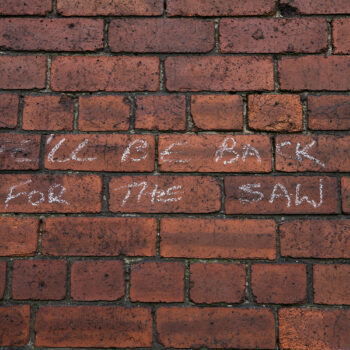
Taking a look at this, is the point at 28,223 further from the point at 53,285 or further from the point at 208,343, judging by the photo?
the point at 208,343

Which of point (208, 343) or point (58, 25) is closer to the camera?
point (208, 343)

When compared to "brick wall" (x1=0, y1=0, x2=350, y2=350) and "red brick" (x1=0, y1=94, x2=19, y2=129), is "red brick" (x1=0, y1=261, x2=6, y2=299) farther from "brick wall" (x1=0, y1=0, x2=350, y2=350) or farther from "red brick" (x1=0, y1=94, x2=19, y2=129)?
"red brick" (x1=0, y1=94, x2=19, y2=129)

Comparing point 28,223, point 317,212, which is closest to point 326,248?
point 317,212

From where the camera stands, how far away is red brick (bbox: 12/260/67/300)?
1.08 metres

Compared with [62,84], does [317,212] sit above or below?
below

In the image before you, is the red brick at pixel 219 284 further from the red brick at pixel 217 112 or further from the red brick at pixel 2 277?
the red brick at pixel 2 277

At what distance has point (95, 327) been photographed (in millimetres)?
1063

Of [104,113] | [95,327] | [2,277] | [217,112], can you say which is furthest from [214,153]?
[2,277]

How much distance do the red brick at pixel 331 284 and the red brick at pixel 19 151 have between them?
838 millimetres

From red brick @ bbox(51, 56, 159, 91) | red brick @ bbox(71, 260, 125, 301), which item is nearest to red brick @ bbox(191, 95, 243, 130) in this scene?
red brick @ bbox(51, 56, 159, 91)

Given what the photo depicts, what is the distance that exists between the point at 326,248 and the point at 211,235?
31cm

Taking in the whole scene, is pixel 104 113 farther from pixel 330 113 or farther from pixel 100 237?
pixel 330 113

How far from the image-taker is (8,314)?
42.2 inches

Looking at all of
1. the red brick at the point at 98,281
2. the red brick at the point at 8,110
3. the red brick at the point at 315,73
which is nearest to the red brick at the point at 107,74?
the red brick at the point at 8,110
